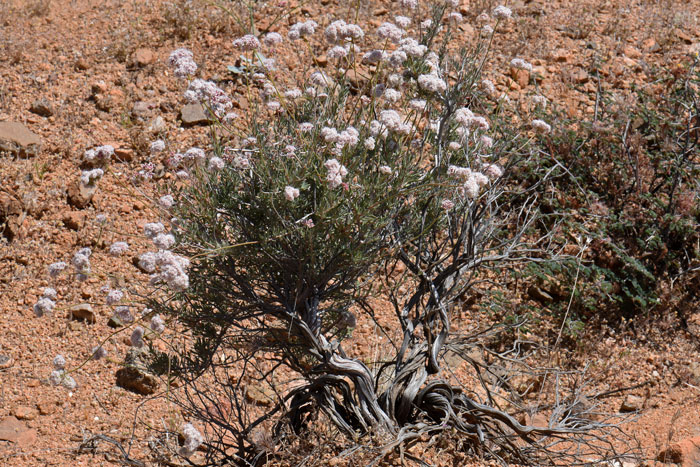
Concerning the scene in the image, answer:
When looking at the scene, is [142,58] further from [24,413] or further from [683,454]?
[683,454]

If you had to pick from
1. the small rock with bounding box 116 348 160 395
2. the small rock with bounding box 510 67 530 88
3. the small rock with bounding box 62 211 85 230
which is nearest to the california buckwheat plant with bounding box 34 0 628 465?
the small rock with bounding box 116 348 160 395

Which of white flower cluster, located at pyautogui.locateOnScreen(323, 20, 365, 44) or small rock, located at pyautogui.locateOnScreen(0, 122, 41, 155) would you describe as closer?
white flower cluster, located at pyautogui.locateOnScreen(323, 20, 365, 44)

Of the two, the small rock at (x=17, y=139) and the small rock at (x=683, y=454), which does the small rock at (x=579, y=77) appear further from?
the small rock at (x=17, y=139)

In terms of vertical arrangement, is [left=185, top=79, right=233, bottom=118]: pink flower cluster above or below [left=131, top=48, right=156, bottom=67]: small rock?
above

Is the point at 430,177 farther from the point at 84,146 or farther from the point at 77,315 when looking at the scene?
the point at 84,146

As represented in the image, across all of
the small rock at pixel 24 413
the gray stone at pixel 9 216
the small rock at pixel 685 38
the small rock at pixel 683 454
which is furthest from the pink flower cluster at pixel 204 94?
the small rock at pixel 685 38

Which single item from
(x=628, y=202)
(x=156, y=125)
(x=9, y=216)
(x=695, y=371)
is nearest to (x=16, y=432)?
(x=9, y=216)

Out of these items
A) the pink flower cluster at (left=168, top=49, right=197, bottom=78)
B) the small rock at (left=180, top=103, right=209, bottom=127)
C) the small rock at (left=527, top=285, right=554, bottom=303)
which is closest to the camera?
the pink flower cluster at (left=168, top=49, right=197, bottom=78)

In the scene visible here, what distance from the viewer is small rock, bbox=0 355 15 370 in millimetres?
5207

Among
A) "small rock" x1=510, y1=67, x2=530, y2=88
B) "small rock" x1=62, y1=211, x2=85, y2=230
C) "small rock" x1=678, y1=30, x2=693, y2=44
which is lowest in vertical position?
"small rock" x1=62, y1=211, x2=85, y2=230

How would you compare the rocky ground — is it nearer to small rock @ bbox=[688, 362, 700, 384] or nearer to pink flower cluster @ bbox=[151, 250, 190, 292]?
small rock @ bbox=[688, 362, 700, 384]

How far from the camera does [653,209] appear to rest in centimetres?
606

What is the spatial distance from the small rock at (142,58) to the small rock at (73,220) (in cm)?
204

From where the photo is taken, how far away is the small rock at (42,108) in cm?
693
